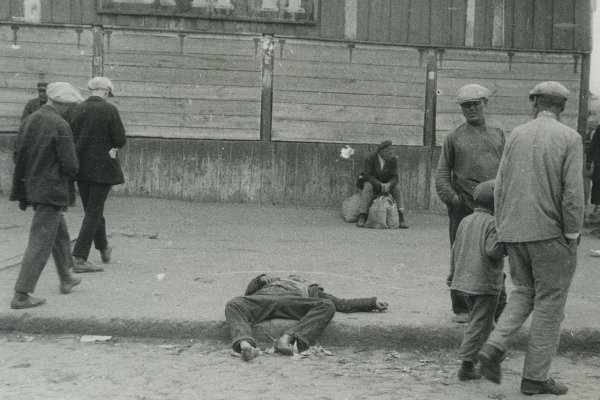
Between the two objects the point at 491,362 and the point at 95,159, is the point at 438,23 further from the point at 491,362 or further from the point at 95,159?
the point at 491,362

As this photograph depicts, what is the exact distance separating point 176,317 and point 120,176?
2463 millimetres


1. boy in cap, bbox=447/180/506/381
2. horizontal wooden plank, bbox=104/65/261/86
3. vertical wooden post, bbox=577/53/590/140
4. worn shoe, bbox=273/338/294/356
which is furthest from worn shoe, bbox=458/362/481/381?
vertical wooden post, bbox=577/53/590/140

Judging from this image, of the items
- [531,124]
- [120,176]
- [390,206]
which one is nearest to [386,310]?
[531,124]

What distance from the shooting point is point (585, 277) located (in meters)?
8.59

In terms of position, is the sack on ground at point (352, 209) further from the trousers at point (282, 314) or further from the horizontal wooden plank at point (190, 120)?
the trousers at point (282, 314)

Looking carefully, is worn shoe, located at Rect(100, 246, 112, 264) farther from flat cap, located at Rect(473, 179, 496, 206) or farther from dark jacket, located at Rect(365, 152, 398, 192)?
dark jacket, located at Rect(365, 152, 398, 192)

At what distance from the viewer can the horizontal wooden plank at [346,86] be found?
13914 millimetres

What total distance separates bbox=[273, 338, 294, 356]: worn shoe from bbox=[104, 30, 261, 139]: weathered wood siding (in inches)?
329

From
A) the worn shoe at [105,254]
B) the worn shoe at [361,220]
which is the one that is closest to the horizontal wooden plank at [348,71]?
the worn shoe at [361,220]

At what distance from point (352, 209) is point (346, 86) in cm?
223

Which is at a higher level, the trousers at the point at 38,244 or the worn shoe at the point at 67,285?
the trousers at the point at 38,244

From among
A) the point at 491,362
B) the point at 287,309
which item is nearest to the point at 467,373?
the point at 491,362

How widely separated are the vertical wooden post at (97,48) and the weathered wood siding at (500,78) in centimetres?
546

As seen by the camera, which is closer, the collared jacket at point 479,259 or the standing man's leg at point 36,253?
the collared jacket at point 479,259
